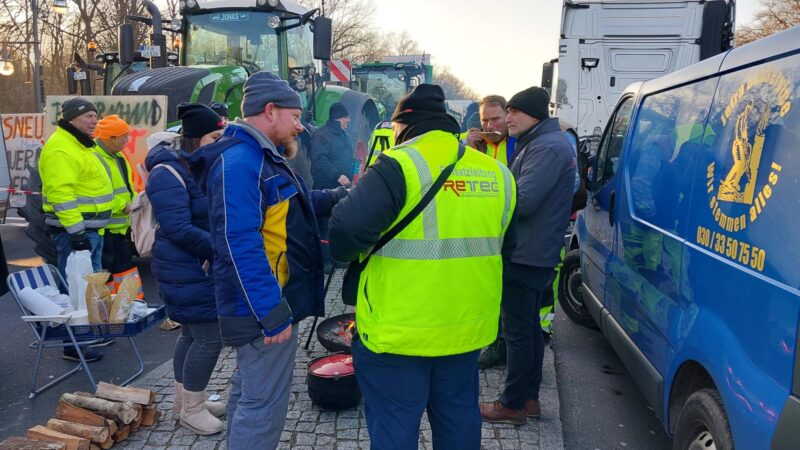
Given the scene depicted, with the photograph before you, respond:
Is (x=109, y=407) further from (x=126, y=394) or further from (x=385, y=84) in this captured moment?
(x=385, y=84)

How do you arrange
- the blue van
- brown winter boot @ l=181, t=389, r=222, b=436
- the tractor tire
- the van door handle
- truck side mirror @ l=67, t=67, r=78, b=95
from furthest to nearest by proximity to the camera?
1. truck side mirror @ l=67, t=67, r=78, b=95
2. the tractor tire
3. the van door handle
4. brown winter boot @ l=181, t=389, r=222, b=436
5. the blue van

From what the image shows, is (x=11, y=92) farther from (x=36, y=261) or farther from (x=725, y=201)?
(x=725, y=201)

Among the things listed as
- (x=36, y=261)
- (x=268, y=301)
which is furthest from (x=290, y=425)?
(x=36, y=261)

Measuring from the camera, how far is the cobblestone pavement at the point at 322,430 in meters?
3.38

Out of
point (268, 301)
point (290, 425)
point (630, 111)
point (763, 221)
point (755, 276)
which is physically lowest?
point (290, 425)

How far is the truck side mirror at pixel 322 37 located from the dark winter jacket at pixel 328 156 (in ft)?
6.23

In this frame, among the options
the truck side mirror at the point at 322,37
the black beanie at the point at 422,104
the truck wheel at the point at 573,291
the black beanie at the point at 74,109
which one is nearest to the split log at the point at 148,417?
the black beanie at the point at 74,109

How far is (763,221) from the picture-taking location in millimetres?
2066

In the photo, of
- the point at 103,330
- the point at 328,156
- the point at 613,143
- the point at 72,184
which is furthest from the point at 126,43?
the point at 613,143

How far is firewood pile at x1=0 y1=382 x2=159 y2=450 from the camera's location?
307 cm

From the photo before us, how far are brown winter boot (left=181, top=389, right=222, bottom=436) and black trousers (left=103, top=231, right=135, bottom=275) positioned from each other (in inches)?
73.8

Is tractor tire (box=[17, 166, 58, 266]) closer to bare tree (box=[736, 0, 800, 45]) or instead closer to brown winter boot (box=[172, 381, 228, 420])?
brown winter boot (box=[172, 381, 228, 420])

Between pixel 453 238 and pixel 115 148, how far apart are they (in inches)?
144

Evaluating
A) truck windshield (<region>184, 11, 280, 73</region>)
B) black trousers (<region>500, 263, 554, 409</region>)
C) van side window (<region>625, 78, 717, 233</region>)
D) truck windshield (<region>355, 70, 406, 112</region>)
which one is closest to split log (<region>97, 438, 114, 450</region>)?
black trousers (<region>500, 263, 554, 409</region>)
